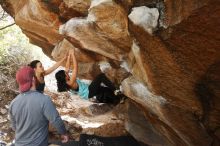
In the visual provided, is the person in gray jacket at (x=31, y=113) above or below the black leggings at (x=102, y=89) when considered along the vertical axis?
above

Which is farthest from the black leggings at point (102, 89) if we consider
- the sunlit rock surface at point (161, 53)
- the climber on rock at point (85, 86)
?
the sunlit rock surface at point (161, 53)

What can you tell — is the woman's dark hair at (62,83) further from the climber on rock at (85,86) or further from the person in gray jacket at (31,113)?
the person in gray jacket at (31,113)

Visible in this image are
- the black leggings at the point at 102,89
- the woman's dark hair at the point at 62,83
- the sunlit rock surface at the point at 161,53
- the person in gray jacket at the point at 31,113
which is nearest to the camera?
the sunlit rock surface at the point at 161,53

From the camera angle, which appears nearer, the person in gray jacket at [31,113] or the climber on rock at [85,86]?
the person in gray jacket at [31,113]

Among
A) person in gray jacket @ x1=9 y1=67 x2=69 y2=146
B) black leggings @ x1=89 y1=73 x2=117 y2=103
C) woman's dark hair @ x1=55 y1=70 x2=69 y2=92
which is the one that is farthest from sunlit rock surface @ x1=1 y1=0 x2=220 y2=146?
person in gray jacket @ x1=9 y1=67 x2=69 y2=146

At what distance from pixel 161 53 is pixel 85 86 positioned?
323cm

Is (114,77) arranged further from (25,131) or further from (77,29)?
(25,131)

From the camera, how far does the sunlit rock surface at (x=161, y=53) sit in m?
3.64

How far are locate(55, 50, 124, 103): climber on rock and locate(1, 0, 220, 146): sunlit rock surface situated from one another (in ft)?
1.05

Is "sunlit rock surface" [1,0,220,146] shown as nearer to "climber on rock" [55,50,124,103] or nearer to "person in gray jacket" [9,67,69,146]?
"climber on rock" [55,50,124,103]

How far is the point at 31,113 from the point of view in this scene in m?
4.79

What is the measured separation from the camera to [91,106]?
8852 mm

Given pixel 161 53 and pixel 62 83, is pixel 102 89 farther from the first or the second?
pixel 161 53

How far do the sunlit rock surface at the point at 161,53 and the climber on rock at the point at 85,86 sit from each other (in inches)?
12.5
